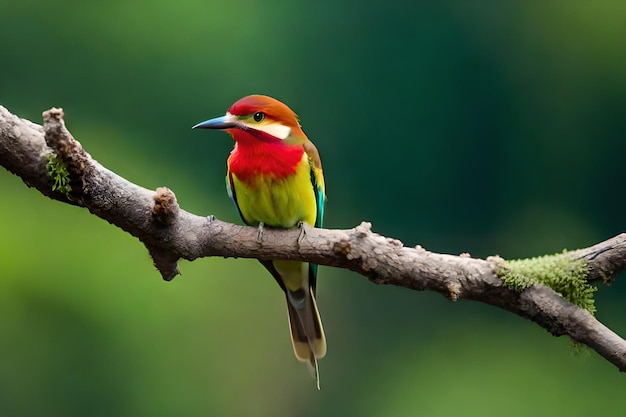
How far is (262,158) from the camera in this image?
7.41 feet

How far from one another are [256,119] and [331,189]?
258 centimetres

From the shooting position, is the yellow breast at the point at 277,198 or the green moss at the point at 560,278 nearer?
the green moss at the point at 560,278

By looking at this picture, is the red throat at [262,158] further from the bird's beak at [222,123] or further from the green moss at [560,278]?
the green moss at [560,278]

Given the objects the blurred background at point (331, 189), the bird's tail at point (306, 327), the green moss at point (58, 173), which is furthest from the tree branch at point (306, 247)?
the blurred background at point (331, 189)

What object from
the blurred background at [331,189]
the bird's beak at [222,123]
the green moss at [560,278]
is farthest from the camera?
the blurred background at [331,189]

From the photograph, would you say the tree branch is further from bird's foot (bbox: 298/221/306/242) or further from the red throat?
the red throat

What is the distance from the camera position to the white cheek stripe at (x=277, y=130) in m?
2.25

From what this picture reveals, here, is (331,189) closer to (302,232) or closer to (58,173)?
(302,232)

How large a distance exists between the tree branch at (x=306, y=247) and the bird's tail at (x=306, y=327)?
44 centimetres

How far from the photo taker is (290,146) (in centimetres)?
228

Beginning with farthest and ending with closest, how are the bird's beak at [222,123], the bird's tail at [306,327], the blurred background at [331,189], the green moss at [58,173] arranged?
the blurred background at [331,189]
the bird's tail at [306,327]
the bird's beak at [222,123]
the green moss at [58,173]

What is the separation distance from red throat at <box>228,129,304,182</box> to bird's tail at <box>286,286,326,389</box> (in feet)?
1.41

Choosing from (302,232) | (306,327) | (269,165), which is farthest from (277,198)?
(306,327)

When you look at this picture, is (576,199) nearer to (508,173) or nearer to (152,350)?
(508,173)
